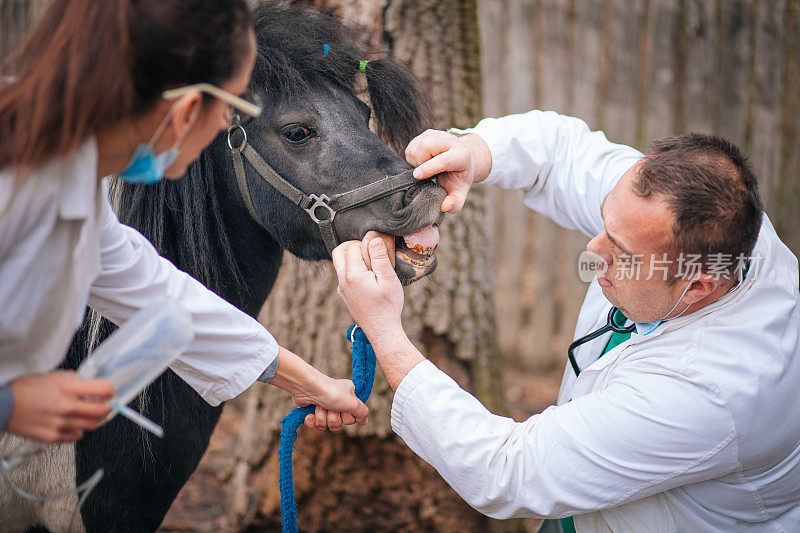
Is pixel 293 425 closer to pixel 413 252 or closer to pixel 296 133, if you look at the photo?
pixel 413 252

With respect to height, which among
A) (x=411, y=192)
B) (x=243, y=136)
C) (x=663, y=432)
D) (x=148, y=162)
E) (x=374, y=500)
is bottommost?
(x=374, y=500)

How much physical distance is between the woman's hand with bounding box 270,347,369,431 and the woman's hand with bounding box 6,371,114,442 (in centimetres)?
64

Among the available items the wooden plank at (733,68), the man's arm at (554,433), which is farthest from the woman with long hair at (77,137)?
the wooden plank at (733,68)

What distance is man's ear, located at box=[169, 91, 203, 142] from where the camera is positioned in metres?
1.25

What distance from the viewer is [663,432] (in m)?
1.75

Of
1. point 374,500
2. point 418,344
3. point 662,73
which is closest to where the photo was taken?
point 418,344

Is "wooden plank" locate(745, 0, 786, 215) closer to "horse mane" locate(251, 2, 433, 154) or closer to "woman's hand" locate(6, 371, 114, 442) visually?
"horse mane" locate(251, 2, 433, 154)

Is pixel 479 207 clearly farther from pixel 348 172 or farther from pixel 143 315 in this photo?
pixel 143 315

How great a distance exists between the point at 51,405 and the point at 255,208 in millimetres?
1068

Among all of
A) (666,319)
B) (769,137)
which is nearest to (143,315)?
(666,319)

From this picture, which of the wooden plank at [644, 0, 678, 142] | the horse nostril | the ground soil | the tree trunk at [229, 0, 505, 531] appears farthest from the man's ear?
the wooden plank at [644, 0, 678, 142]

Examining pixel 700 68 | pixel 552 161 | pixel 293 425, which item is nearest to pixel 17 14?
pixel 552 161

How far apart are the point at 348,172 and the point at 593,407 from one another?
1019mm

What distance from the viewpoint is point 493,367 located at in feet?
A: 11.5
